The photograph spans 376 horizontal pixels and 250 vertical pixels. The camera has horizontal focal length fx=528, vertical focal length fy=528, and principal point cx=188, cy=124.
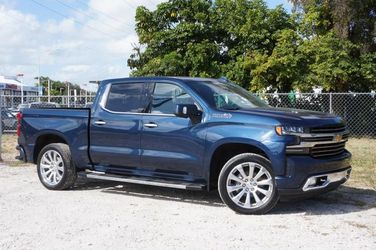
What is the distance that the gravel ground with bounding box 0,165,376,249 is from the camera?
5793mm

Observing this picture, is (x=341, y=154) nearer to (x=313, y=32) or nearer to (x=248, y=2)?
(x=313, y=32)

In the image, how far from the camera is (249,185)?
23.1 ft

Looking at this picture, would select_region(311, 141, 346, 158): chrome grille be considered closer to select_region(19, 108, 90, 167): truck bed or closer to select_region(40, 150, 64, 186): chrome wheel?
select_region(19, 108, 90, 167): truck bed

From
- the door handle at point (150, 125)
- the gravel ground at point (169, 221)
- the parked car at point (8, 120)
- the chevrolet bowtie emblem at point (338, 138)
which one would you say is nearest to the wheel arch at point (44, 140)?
the gravel ground at point (169, 221)

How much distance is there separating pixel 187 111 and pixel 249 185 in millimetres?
1324

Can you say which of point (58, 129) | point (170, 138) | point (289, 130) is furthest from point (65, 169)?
point (289, 130)

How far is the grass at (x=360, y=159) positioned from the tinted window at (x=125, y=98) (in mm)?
4095

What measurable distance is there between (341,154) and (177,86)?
8.37 feet

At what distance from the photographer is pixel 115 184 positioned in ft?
31.3

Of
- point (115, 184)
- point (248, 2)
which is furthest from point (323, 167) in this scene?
point (248, 2)

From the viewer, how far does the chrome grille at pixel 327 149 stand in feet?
22.6

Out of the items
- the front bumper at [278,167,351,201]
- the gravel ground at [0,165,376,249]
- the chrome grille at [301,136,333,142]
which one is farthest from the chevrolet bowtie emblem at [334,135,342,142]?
the gravel ground at [0,165,376,249]

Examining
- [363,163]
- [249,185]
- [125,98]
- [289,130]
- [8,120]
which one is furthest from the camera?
[8,120]

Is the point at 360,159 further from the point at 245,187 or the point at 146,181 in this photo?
the point at 146,181
